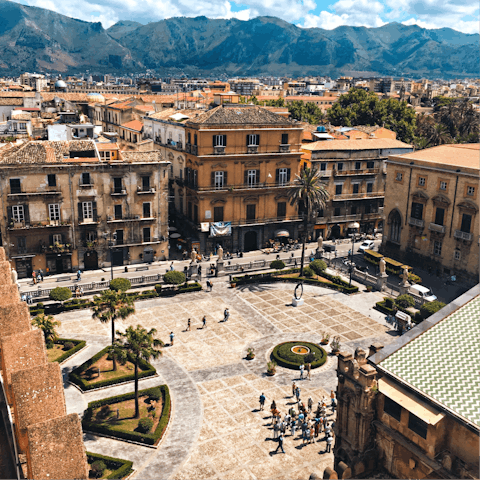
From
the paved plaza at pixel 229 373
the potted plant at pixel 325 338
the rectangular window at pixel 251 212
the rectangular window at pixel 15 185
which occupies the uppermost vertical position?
the rectangular window at pixel 15 185

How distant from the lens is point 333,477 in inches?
Result: 733

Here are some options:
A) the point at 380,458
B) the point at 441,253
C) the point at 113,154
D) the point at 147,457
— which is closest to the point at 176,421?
the point at 147,457

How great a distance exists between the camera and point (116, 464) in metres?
29.8

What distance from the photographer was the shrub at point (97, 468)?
28969 mm

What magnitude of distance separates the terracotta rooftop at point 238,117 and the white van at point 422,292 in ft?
91.8

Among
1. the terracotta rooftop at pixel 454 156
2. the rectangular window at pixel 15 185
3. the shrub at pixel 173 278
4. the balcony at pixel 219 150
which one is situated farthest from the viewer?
the balcony at pixel 219 150

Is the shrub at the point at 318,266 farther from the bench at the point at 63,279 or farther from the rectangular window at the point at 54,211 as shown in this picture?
the rectangular window at the point at 54,211

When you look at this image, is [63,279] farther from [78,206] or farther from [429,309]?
[429,309]

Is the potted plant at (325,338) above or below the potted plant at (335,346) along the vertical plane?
below

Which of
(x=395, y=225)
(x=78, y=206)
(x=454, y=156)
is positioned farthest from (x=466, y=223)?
(x=78, y=206)

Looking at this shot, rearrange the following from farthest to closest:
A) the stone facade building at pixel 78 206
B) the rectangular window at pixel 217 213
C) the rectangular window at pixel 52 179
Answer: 1. the rectangular window at pixel 217 213
2. the rectangular window at pixel 52 179
3. the stone facade building at pixel 78 206

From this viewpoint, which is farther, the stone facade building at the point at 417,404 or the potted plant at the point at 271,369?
the potted plant at the point at 271,369

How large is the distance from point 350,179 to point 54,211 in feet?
138

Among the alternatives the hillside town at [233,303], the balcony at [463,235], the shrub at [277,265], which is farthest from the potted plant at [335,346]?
the balcony at [463,235]
